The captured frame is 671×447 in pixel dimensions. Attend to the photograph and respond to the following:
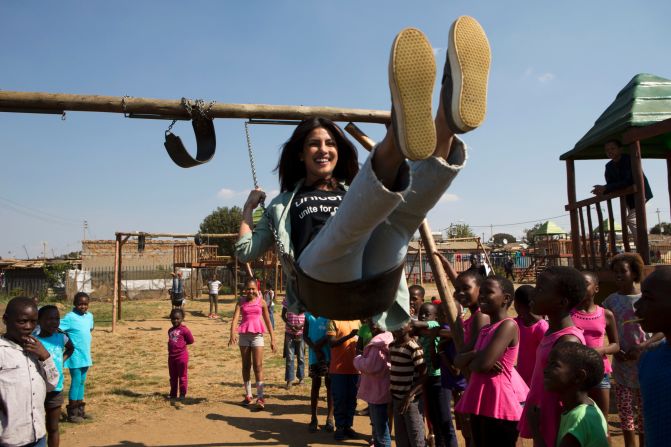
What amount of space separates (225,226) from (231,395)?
43.2m

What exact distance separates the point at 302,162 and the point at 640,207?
4.44m

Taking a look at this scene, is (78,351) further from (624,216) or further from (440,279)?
(624,216)

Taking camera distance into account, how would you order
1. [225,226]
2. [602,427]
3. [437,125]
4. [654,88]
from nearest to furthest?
[437,125]
[602,427]
[654,88]
[225,226]

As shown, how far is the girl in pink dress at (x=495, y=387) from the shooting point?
347 centimetres

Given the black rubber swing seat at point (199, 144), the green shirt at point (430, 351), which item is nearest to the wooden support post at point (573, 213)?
the green shirt at point (430, 351)

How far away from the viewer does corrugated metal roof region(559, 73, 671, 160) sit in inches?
248

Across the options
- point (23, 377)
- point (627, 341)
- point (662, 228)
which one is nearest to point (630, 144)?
point (627, 341)

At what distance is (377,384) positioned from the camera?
4.91m

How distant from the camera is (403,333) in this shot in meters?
4.70

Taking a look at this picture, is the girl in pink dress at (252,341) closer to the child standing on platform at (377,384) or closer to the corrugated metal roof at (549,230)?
the child standing on platform at (377,384)

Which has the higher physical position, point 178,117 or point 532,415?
point 178,117

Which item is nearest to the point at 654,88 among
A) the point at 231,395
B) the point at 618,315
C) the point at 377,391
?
the point at 618,315

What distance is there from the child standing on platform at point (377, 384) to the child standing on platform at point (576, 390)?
89.3 inches

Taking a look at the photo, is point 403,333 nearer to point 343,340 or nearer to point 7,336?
point 343,340
